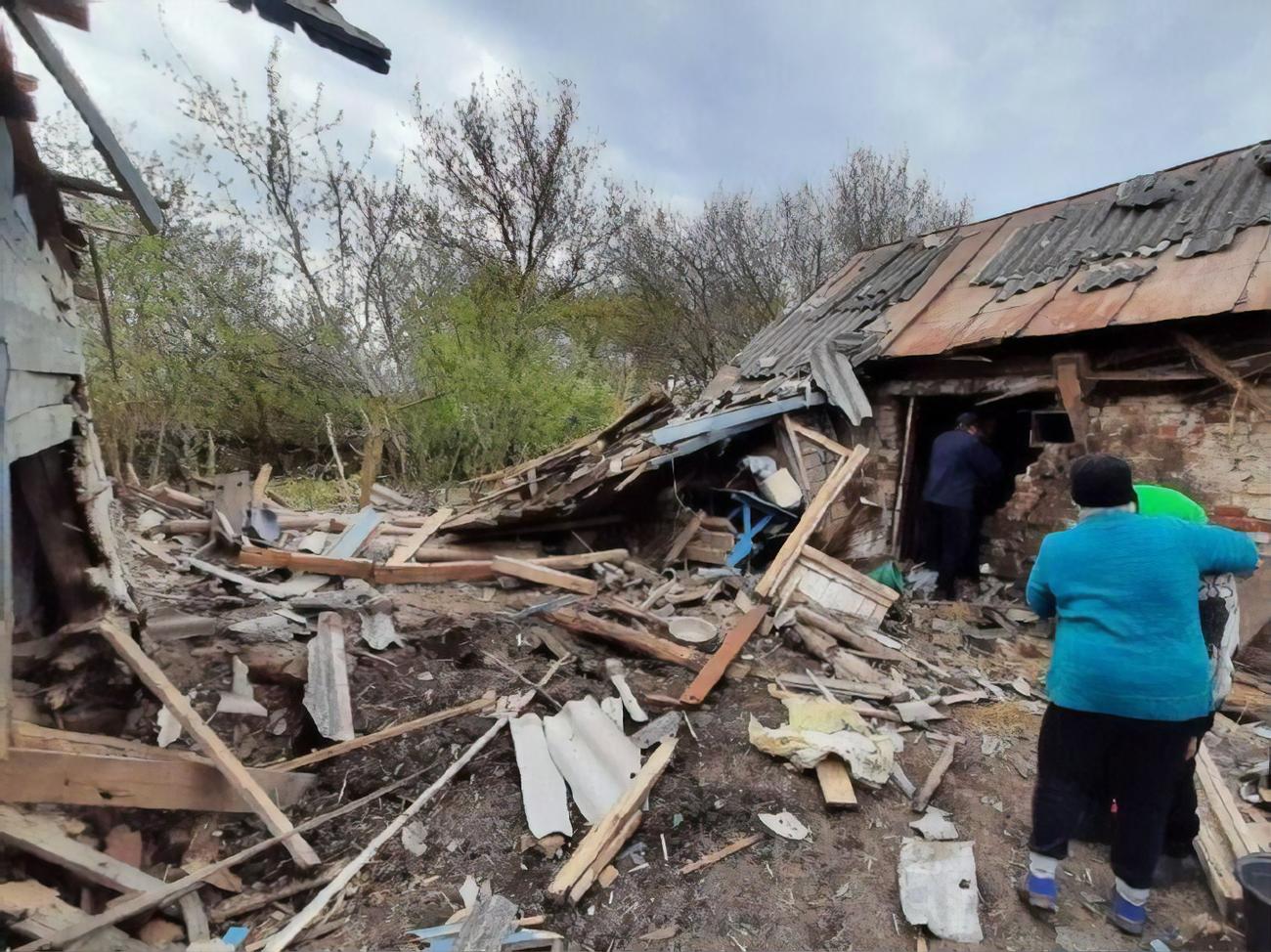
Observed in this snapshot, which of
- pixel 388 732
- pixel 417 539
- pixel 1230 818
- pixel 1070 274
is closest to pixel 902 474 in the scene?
pixel 1070 274

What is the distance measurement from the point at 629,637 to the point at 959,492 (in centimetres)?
395

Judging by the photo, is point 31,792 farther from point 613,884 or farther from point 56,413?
point 613,884

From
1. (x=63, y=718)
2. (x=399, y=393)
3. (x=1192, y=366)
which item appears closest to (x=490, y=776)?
(x=63, y=718)

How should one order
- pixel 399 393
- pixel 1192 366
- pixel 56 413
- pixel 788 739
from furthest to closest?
1. pixel 399 393
2. pixel 1192 366
3. pixel 788 739
4. pixel 56 413

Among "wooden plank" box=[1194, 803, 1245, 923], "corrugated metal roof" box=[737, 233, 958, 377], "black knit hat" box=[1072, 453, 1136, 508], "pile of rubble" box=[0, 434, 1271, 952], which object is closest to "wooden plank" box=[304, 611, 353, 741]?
"pile of rubble" box=[0, 434, 1271, 952]

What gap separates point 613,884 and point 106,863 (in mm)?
2169

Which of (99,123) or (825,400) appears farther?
(825,400)

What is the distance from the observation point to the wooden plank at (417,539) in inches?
239

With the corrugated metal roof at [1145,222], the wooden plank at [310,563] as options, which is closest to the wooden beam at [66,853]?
the wooden plank at [310,563]

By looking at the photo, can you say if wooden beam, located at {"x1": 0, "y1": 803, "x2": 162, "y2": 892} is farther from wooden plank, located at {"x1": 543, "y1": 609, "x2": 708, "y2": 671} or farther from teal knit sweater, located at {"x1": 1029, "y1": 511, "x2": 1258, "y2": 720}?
teal knit sweater, located at {"x1": 1029, "y1": 511, "x2": 1258, "y2": 720}

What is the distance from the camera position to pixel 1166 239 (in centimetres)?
598

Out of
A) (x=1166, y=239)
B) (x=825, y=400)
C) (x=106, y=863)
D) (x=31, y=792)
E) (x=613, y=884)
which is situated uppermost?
(x=1166, y=239)

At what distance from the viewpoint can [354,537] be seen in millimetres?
6504

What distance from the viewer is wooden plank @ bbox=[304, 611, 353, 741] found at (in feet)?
12.3
